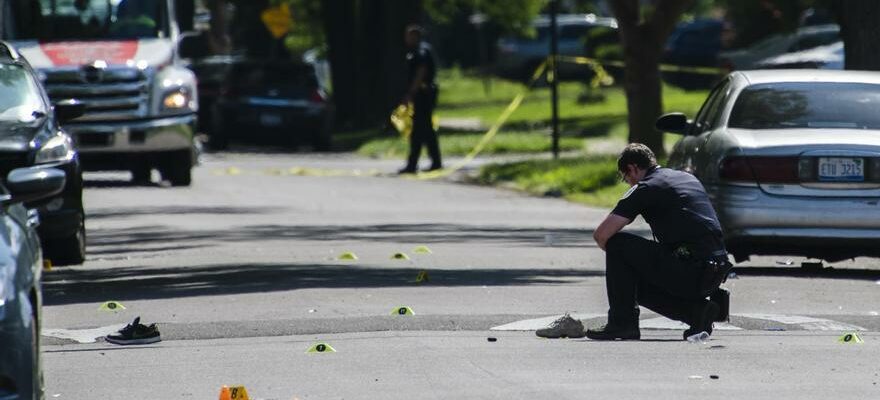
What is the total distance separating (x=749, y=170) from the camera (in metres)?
13.5

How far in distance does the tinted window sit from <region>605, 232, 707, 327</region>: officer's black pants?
405cm

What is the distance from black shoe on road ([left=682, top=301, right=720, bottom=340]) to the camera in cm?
1030

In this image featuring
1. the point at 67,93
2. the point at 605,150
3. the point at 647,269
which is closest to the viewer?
the point at 647,269

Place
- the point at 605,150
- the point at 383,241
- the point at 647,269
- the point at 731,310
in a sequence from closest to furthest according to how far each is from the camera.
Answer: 1. the point at 647,269
2. the point at 731,310
3. the point at 383,241
4. the point at 605,150

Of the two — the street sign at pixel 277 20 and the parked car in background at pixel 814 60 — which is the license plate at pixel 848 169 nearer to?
the parked car in background at pixel 814 60

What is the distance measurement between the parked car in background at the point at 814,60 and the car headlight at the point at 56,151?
16244 mm

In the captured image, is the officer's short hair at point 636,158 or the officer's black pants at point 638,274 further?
the officer's short hair at point 636,158

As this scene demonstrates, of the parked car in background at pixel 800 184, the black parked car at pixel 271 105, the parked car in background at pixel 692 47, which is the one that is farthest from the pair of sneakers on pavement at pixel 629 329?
the parked car in background at pixel 692 47

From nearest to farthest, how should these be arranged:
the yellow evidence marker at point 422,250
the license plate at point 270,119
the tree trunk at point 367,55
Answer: the yellow evidence marker at point 422,250 < the license plate at point 270,119 < the tree trunk at point 367,55

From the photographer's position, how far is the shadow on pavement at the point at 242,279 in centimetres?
1295

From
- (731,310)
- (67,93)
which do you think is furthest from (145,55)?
(731,310)

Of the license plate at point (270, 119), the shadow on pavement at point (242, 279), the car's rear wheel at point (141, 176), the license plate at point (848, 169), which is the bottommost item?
the license plate at point (270, 119)

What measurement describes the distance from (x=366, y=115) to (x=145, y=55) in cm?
1882

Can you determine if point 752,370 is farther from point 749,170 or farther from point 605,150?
point 605,150
